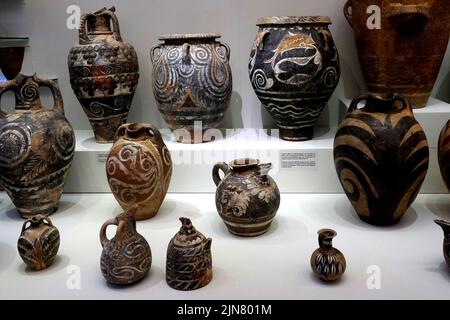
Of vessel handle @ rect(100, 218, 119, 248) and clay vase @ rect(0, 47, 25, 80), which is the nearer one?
vessel handle @ rect(100, 218, 119, 248)

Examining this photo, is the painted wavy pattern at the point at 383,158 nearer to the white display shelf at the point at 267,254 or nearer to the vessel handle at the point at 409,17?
the white display shelf at the point at 267,254

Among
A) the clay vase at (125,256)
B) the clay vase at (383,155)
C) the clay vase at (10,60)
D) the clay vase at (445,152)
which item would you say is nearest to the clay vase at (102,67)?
the clay vase at (10,60)

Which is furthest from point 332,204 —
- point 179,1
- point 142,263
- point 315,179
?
point 179,1

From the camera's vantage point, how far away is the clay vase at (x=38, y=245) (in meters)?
1.63

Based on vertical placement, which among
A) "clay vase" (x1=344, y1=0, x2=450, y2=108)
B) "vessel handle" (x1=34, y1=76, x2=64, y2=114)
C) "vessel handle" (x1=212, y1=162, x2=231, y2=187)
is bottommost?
"vessel handle" (x1=212, y1=162, x2=231, y2=187)

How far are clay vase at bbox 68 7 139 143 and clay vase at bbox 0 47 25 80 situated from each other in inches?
14.3

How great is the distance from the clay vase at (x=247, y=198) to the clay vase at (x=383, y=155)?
0.29m

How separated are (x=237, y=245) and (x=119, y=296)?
1.58ft

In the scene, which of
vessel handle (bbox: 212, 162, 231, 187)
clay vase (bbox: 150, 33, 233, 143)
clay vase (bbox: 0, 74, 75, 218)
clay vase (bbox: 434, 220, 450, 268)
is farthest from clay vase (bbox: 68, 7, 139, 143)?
clay vase (bbox: 434, 220, 450, 268)

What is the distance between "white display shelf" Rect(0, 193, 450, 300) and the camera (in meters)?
1.50

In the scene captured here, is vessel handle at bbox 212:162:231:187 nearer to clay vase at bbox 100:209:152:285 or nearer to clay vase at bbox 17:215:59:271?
clay vase at bbox 100:209:152:285

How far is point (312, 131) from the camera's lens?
2.42 m
